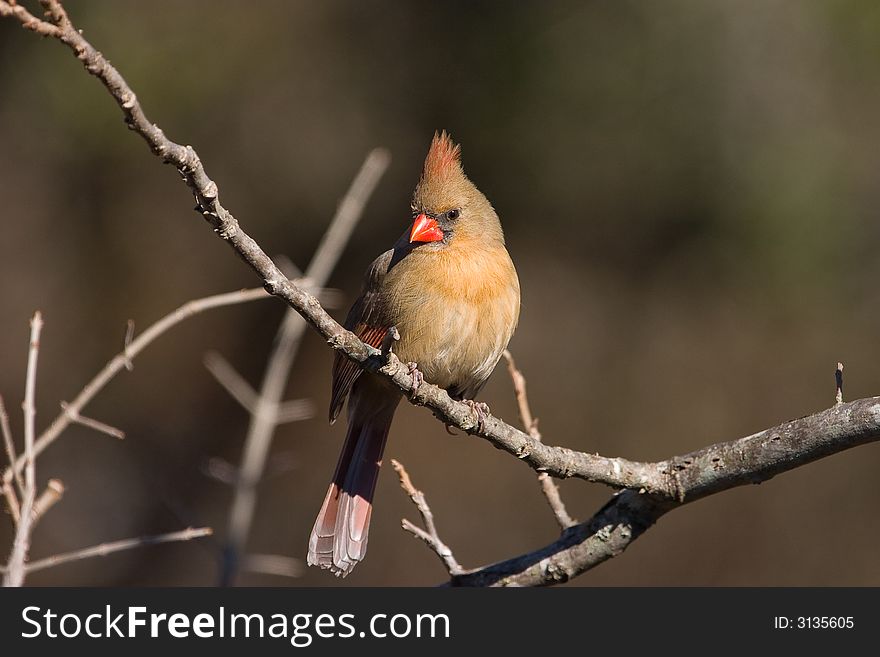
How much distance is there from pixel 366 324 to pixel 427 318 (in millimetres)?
336

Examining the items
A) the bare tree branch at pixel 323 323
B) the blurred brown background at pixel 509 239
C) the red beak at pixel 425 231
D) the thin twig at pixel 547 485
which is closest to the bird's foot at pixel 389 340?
the bare tree branch at pixel 323 323

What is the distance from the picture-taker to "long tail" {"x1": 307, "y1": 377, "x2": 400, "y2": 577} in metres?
3.85

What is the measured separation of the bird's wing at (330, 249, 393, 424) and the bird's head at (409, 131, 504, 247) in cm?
21

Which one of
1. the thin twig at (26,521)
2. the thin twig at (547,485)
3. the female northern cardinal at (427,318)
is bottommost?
the thin twig at (26,521)

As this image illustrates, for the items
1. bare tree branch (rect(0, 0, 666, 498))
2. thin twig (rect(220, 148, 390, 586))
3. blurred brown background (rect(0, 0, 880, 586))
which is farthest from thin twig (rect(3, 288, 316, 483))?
blurred brown background (rect(0, 0, 880, 586))

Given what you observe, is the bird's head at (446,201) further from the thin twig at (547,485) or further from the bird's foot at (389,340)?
the bird's foot at (389,340)

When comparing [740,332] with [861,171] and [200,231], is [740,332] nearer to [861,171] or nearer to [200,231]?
[861,171]

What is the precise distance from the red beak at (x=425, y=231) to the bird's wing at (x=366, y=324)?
20cm

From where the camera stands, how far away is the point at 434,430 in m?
8.07

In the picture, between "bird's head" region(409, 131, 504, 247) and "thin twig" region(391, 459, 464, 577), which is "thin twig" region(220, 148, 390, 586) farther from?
"thin twig" region(391, 459, 464, 577)

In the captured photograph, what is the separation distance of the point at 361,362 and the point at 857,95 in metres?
4.48

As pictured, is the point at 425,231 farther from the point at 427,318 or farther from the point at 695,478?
the point at 695,478

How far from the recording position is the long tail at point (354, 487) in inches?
151

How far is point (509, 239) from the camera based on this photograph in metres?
7.40
